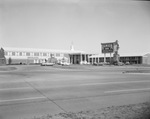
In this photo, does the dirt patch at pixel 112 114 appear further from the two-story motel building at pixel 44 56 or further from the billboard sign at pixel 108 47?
the two-story motel building at pixel 44 56

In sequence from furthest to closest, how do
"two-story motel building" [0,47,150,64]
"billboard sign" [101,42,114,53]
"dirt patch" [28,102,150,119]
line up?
"two-story motel building" [0,47,150,64], "billboard sign" [101,42,114,53], "dirt patch" [28,102,150,119]

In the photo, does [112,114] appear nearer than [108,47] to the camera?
Yes

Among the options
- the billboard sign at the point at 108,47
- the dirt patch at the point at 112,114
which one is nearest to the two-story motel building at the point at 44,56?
the billboard sign at the point at 108,47

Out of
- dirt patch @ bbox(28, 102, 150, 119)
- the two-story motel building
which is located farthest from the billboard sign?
dirt patch @ bbox(28, 102, 150, 119)

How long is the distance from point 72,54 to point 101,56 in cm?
1470

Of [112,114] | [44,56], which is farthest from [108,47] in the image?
[112,114]

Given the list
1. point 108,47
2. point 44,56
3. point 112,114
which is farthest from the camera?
point 44,56

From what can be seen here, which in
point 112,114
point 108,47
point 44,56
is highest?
point 108,47

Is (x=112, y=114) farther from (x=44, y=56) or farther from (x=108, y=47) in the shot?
(x=44, y=56)

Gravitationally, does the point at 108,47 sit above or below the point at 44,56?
above

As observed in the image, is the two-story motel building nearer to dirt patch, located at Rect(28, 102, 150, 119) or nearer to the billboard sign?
the billboard sign

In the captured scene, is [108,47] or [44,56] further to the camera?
[44,56]

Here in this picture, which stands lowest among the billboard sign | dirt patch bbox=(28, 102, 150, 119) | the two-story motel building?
dirt patch bbox=(28, 102, 150, 119)

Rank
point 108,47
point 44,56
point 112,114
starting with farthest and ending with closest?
point 44,56 → point 108,47 → point 112,114
